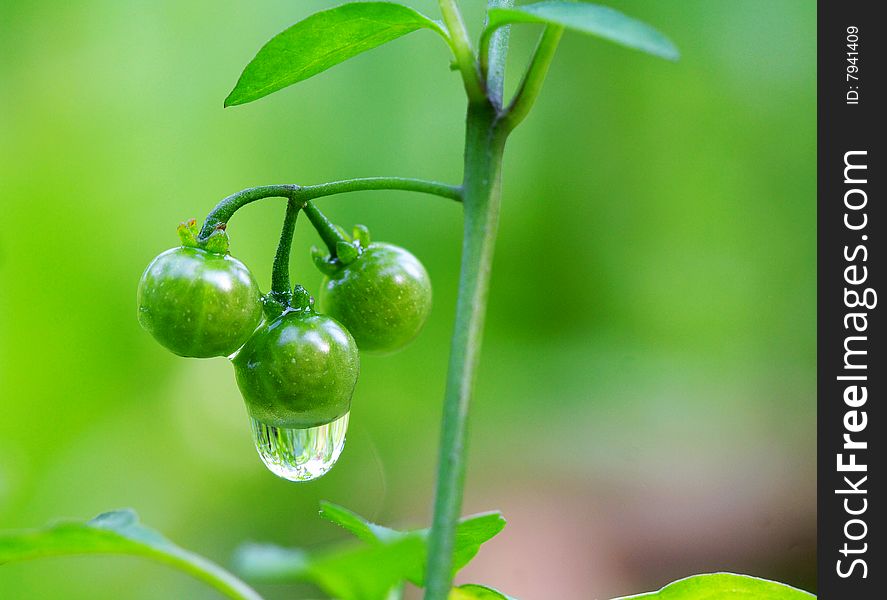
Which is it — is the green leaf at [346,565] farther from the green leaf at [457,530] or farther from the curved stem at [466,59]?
the curved stem at [466,59]

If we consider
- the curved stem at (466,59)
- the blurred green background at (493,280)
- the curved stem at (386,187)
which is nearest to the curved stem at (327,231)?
the curved stem at (386,187)

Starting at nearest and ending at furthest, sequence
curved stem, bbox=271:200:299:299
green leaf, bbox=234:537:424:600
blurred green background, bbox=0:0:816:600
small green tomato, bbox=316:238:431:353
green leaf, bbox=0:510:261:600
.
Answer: green leaf, bbox=234:537:424:600, green leaf, bbox=0:510:261:600, curved stem, bbox=271:200:299:299, small green tomato, bbox=316:238:431:353, blurred green background, bbox=0:0:816:600

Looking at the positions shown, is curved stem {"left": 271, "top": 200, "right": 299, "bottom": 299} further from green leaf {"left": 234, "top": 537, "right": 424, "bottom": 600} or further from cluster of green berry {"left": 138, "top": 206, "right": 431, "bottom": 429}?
green leaf {"left": 234, "top": 537, "right": 424, "bottom": 600}

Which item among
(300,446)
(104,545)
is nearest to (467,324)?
(104,545)

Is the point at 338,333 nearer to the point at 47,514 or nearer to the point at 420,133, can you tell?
the point at 47,514
